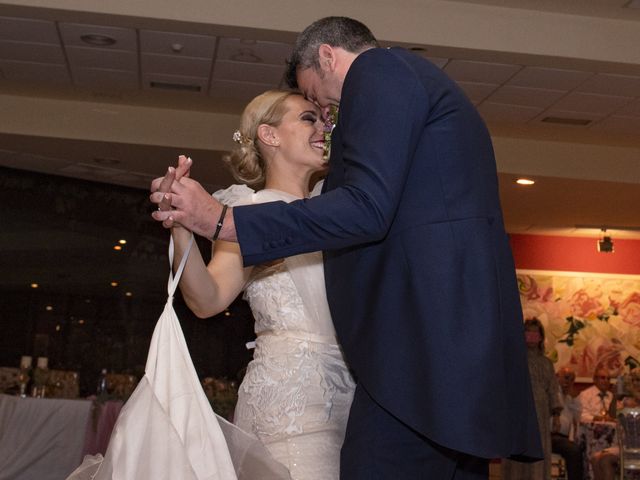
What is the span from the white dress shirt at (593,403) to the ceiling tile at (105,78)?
560cm

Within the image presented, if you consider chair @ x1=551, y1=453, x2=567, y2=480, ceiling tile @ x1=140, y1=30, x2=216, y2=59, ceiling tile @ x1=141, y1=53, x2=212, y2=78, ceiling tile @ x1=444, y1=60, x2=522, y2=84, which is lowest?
chair @ x1=551, y1=453, x2=567, y2=480

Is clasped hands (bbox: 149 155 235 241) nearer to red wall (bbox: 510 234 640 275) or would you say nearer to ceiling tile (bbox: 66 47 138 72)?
ceiling tile (bbox: 66 47 138 72)

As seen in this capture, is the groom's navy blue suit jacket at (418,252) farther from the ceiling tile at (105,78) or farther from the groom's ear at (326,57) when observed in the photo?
the ceiling tile at (105,78)

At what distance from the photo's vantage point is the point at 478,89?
773cm

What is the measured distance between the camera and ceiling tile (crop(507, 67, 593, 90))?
727cm

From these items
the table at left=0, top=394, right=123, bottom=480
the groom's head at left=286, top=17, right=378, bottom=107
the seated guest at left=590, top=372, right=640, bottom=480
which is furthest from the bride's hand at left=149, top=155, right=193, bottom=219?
the seated guest at left=590, top=372, right=640, bottom=480

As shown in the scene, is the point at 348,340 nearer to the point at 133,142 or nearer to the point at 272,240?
the point at 272,240

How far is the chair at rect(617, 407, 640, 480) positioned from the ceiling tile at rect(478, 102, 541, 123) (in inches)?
110

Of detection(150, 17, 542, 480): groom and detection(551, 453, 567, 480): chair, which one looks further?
detection(551, 453, 567, 480): chair

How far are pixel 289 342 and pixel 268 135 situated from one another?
62 centimetres

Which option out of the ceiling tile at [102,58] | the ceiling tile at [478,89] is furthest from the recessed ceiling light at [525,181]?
the ceiling tile at [102,58]

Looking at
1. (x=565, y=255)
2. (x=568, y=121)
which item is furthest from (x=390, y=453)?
(x=565, y=255)

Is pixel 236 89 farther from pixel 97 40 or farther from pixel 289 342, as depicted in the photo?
pixel 289 342

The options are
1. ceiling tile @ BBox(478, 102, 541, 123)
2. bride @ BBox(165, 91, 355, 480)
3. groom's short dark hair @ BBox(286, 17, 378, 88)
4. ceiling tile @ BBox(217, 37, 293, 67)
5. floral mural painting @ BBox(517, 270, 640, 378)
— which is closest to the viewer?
groom's short dark hair @ BBox(286, 17, 378, 88)
